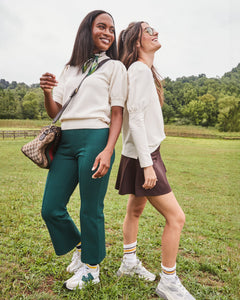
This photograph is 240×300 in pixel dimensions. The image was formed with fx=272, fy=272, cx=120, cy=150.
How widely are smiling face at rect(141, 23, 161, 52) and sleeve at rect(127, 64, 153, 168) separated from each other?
0.79ft

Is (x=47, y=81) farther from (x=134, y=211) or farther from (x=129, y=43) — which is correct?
(x=134, y=211)

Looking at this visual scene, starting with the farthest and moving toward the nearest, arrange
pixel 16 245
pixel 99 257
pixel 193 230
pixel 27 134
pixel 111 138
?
pixel 27 134, pixel 193 230, pixel 16 245, pixel 99 257, pixel 111 138

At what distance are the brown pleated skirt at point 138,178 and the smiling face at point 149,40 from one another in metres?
0.71

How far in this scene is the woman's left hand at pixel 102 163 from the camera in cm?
167

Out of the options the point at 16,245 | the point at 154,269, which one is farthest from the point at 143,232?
the point at 16,245

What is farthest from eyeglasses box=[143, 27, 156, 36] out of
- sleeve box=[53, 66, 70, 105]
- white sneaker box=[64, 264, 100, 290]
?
white sneaker box=[64, 264, 100, 290]

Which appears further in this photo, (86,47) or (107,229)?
(107,229)

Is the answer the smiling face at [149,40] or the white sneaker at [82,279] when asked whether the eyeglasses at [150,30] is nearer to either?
the smiling face at [149,40]

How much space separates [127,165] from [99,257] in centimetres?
66

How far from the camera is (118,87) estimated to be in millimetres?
1728

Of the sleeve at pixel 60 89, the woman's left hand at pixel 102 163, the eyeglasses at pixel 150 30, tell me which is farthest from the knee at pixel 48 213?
the eyeglasses at pixel 150 30

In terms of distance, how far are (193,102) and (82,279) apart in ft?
224

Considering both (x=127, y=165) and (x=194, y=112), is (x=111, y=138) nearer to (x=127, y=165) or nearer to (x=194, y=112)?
(x=127, y=165)

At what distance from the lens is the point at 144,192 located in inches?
71.8
